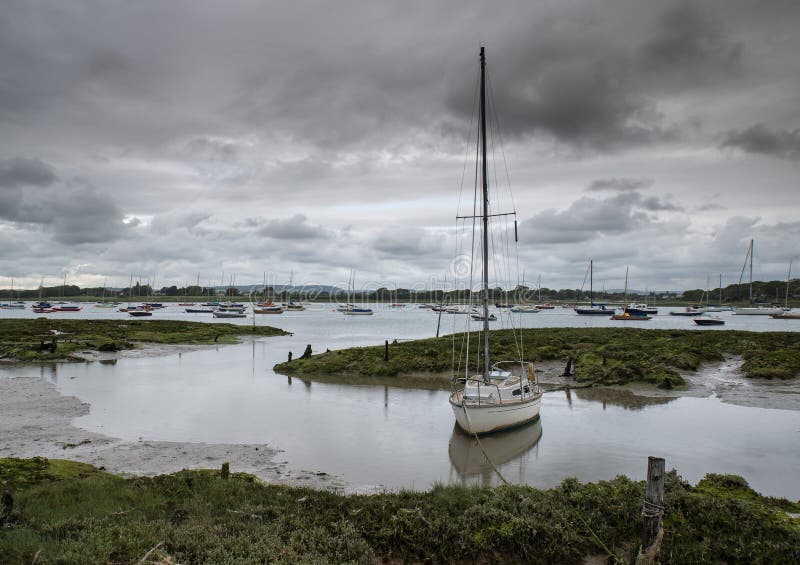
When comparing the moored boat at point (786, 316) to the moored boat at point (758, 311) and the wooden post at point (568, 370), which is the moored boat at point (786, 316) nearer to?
the moored boat at point (758, 311)

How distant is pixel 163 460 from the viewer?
17.1m

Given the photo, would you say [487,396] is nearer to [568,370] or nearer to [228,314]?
[568,370]

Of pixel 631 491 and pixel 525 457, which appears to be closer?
pixel 631 491

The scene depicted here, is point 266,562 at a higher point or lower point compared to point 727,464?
higher

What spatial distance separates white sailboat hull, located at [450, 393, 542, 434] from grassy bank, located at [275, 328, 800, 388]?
1317cm

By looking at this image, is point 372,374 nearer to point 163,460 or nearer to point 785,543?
point 163,460

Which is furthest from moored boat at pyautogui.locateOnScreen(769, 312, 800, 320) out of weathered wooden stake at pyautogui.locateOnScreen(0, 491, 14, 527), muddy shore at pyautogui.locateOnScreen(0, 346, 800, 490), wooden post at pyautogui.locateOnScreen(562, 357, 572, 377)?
weathered wooden stake at pyautogui.locateOnScreen(0, 491, 14, 527)

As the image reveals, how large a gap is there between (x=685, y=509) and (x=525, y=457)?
7.85 metres

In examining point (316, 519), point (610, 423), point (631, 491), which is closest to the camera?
point (316, 519)

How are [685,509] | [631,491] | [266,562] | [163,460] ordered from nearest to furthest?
[266,562], [685,509], [631,491], [163,460]

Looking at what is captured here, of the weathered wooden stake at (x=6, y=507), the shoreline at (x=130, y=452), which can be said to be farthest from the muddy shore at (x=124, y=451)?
the weathered wooden stake at (x=6, y=507)

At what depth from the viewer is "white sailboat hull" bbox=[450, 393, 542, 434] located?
1983 cm

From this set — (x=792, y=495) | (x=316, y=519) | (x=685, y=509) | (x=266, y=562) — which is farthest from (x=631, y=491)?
(x=266, y=562)

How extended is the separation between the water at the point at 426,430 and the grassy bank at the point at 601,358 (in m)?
4.47
